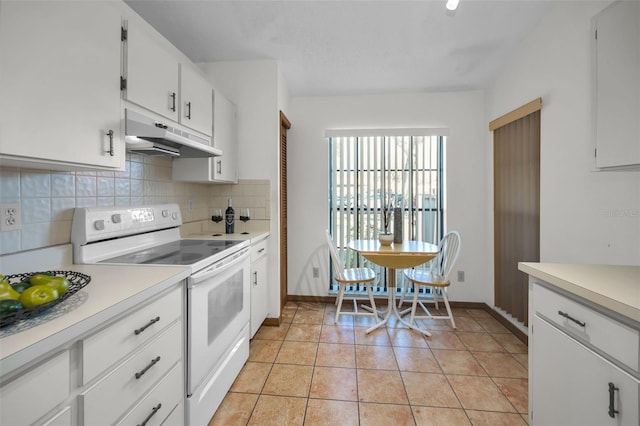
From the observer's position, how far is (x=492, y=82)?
311 cm

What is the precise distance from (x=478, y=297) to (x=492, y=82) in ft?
8.01

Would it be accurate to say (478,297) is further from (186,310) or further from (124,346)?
(124,346)

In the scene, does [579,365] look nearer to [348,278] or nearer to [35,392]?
[35,392]

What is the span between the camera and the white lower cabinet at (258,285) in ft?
7.89

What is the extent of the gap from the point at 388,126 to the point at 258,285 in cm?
240

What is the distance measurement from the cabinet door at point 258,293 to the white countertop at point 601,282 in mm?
1894

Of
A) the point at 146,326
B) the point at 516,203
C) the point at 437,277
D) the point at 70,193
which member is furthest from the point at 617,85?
the point at 70,193

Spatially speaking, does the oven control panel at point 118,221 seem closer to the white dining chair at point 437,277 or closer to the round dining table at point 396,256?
the round dining table at point 396,256

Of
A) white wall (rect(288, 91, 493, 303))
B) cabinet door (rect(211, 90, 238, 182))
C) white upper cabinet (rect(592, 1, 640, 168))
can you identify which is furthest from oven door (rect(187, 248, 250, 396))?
white upper cabinet (rect(592, 1, 640, 168))

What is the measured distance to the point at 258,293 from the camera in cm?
253

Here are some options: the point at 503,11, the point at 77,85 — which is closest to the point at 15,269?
the point at 77,85

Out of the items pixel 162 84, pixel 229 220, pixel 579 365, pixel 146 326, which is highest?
pixel 162 84

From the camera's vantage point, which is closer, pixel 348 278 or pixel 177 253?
pixel 177 253

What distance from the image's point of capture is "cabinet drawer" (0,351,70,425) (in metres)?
0.62
